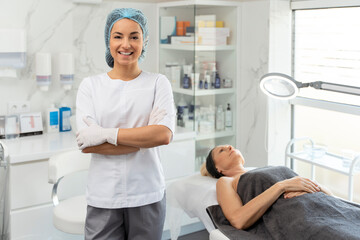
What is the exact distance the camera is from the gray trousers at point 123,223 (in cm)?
150

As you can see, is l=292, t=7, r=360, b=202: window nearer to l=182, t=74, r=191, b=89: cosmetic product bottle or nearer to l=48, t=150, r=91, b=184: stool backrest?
l=182, t=74, r=191, b=89: cosmetic product bottle

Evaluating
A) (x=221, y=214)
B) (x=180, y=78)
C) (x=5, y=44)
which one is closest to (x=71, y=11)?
(x=5, y=44)

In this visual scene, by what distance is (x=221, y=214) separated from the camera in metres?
1.91

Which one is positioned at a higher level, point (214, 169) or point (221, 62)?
point (221, 62)

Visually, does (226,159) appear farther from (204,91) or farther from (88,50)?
(88,50)

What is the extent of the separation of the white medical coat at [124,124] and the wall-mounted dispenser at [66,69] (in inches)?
49.8

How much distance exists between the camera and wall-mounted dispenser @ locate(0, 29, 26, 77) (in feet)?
8.32

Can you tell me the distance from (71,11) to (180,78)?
85 centimetres

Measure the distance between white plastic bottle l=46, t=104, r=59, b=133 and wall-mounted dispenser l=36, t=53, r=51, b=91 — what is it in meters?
0.17

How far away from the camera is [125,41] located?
4.86 ft

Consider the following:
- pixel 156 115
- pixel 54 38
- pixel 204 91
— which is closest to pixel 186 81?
pixel 204 91

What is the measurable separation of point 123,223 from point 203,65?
5.34ft

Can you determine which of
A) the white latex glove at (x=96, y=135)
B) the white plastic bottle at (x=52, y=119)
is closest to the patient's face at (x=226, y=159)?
the white latex glove at (x=96, y=135)

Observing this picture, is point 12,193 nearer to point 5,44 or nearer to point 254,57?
point 5,44
